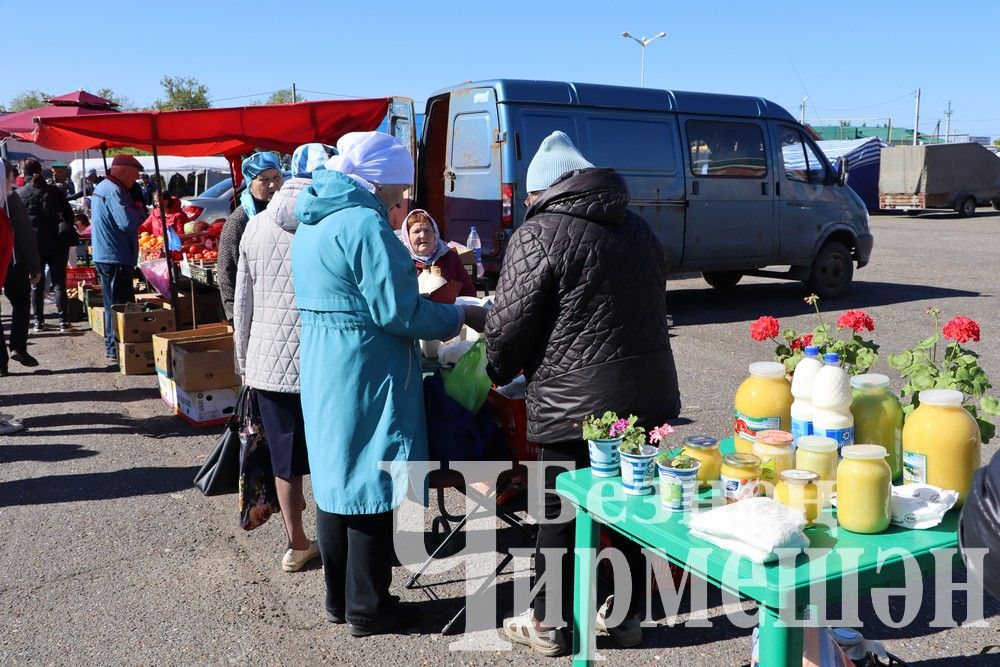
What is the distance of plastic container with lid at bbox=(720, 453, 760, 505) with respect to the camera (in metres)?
2.23

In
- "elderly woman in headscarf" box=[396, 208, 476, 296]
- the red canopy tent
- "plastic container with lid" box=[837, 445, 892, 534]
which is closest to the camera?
"plastic container with lid" box=[837, 445, 892, 534]

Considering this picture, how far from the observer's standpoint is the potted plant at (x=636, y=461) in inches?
94.1

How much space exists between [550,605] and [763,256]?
8232 millimetres

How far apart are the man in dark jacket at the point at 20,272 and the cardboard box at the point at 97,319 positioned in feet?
4.33

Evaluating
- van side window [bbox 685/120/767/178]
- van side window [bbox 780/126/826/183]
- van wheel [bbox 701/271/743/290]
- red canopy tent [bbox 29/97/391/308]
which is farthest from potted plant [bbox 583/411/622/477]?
van wheel [bbox 701/271/743/290]

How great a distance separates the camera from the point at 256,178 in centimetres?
520

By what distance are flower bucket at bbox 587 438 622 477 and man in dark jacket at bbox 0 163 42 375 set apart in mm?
6057

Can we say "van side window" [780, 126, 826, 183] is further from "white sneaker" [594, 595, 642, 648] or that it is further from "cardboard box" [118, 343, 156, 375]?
"white sneaker" [594, 595, 642, 648]

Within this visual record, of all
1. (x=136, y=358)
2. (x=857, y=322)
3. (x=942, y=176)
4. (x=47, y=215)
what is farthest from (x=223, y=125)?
(x=942, y=176)

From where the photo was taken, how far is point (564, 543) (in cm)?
310

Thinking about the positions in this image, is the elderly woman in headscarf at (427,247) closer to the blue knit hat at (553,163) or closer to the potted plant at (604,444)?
the blue knit hat at (553,163)

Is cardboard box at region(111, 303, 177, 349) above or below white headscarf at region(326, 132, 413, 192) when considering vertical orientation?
below

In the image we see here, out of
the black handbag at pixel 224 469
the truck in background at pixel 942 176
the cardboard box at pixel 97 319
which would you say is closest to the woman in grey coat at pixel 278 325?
the black handbag at pixel 224 469

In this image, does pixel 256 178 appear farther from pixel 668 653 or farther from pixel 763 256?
pixel 763 256
